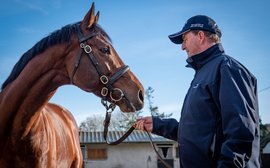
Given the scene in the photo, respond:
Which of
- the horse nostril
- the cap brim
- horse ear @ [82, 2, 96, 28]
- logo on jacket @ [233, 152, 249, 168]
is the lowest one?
logo on jacket @ [233, 152, 249, 168]

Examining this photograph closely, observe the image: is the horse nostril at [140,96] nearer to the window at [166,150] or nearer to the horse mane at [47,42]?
the horse mane at [47,42]

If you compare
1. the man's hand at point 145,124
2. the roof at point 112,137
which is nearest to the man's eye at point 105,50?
the man's hand at point 145,124

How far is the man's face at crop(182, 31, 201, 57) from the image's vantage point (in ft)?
7.22

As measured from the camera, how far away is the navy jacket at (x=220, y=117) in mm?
1589

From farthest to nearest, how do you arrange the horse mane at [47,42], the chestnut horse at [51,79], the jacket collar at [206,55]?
the horse mane at [47,42], the chestnut horse at [51,79], the jacket collar at [206,55]

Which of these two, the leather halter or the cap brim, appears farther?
the leather halter

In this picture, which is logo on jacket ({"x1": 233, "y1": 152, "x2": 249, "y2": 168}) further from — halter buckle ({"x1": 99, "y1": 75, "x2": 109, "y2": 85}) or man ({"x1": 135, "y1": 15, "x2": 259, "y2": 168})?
halter buckle ({"x1": 99, "y1": 75, "x2": 109, "y2": 85})

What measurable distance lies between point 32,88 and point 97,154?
17.8 m

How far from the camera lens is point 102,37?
324 cm

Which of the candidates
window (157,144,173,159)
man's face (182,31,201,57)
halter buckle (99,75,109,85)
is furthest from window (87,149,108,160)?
man's face (182,31,201,57)

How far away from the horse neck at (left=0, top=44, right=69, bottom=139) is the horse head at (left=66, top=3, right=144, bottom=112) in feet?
0.49

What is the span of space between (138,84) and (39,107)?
116cm

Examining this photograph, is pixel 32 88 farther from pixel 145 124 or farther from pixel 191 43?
pixel 191 43

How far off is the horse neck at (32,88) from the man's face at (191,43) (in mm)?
1520
